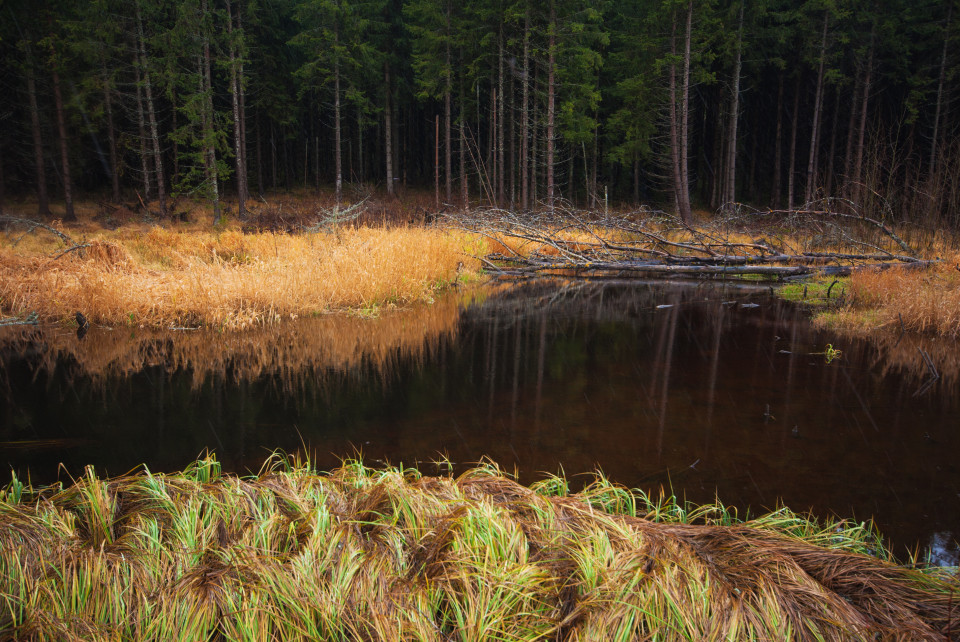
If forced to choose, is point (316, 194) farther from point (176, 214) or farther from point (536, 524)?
point (536, 524)

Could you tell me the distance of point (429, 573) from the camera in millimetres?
2629

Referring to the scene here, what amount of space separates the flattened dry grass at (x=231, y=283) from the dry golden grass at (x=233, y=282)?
0.02 m

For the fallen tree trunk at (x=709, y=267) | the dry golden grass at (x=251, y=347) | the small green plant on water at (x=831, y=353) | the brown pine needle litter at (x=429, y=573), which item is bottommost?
the dry golden grass at (x=251, y=347)

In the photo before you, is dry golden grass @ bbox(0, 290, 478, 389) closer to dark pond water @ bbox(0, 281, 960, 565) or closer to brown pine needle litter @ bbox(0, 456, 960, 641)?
dark pond water @ bbox(0, 281, 960, 565)

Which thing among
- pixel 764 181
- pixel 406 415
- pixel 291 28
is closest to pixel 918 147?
pixel 764 181

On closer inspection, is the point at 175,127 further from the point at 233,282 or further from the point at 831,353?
the point at 831,353

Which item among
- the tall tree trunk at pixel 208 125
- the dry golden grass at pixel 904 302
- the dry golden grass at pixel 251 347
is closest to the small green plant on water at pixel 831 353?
the dry golden grass at pixel 904 302

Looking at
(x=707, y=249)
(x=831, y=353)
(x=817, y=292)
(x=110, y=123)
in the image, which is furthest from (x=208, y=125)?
(x=831, y=353)

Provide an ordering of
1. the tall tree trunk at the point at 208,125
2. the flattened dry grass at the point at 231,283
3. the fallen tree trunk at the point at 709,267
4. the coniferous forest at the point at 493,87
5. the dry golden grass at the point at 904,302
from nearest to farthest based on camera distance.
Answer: the dry golden grass at the point at 904,302, the flattened dry grass at the point at 231,283, the fallen tree trunk at the point at 709,267, the tall tree trunk at the point at 208,125, the coniferous forest at the point at 493,87

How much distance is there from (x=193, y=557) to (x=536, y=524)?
67.4 inches

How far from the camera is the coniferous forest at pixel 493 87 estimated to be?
76.5ft

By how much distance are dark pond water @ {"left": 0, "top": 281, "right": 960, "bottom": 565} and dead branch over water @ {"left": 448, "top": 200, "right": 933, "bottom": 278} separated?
3.84 m

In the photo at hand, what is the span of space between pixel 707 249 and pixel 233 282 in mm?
10757

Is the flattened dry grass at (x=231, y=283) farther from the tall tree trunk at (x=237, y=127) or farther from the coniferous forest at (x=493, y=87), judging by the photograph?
the tall tree trunk at (x=237, y=127)
